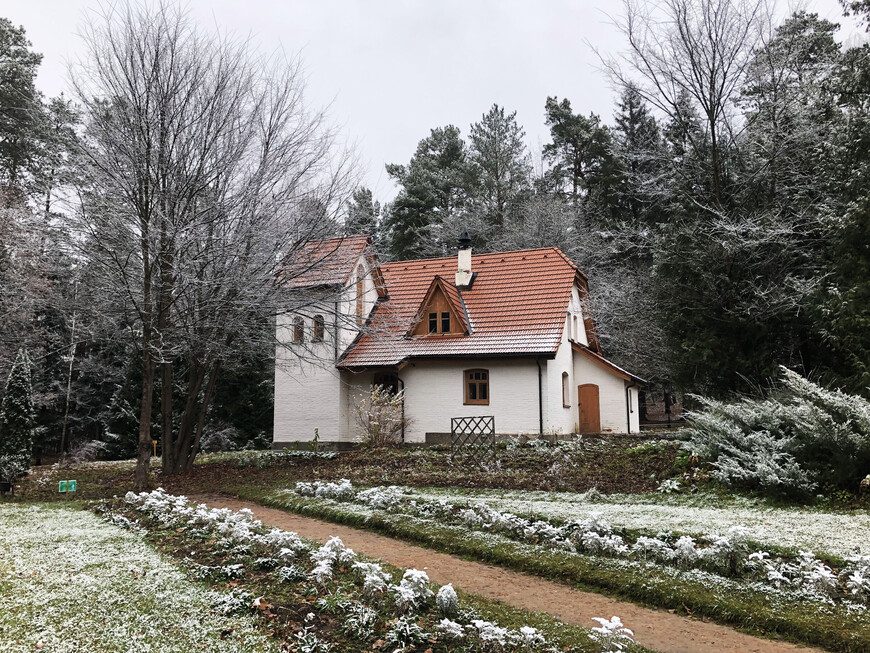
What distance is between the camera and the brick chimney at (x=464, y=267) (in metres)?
23.4

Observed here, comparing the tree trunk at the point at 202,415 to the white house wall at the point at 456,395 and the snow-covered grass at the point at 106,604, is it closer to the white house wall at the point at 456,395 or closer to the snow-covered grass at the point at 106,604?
the white house wall at the point at 456,395

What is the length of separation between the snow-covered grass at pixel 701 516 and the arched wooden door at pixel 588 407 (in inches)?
471

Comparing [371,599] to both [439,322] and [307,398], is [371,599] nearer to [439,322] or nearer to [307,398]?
[439,322]

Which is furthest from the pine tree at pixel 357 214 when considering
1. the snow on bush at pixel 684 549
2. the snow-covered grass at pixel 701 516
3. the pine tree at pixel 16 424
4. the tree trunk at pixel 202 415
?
the snow on bush at pixel 684 549

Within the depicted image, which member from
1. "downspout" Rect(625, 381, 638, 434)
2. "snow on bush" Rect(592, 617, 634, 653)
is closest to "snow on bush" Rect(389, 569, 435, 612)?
"snow on bush" Rect(592, 617, 634, 653)

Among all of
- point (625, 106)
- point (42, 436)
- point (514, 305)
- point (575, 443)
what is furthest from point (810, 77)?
point (42, 436)

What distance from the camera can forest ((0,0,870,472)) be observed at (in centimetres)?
1220

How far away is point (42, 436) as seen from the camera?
2623 centimetres

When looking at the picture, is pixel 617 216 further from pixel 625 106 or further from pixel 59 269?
pixel 59 269

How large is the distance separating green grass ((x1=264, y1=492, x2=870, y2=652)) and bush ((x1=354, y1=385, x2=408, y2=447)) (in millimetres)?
10543

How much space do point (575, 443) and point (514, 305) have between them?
6.43m

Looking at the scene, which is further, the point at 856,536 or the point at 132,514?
the point at 132,514

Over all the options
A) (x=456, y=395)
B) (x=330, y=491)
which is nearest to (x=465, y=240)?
(x=456, y=395)

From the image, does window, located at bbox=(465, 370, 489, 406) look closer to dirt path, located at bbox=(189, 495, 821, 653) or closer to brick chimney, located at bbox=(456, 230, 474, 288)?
brick chimney, located at bbox=(456, 230, 474, 288)
